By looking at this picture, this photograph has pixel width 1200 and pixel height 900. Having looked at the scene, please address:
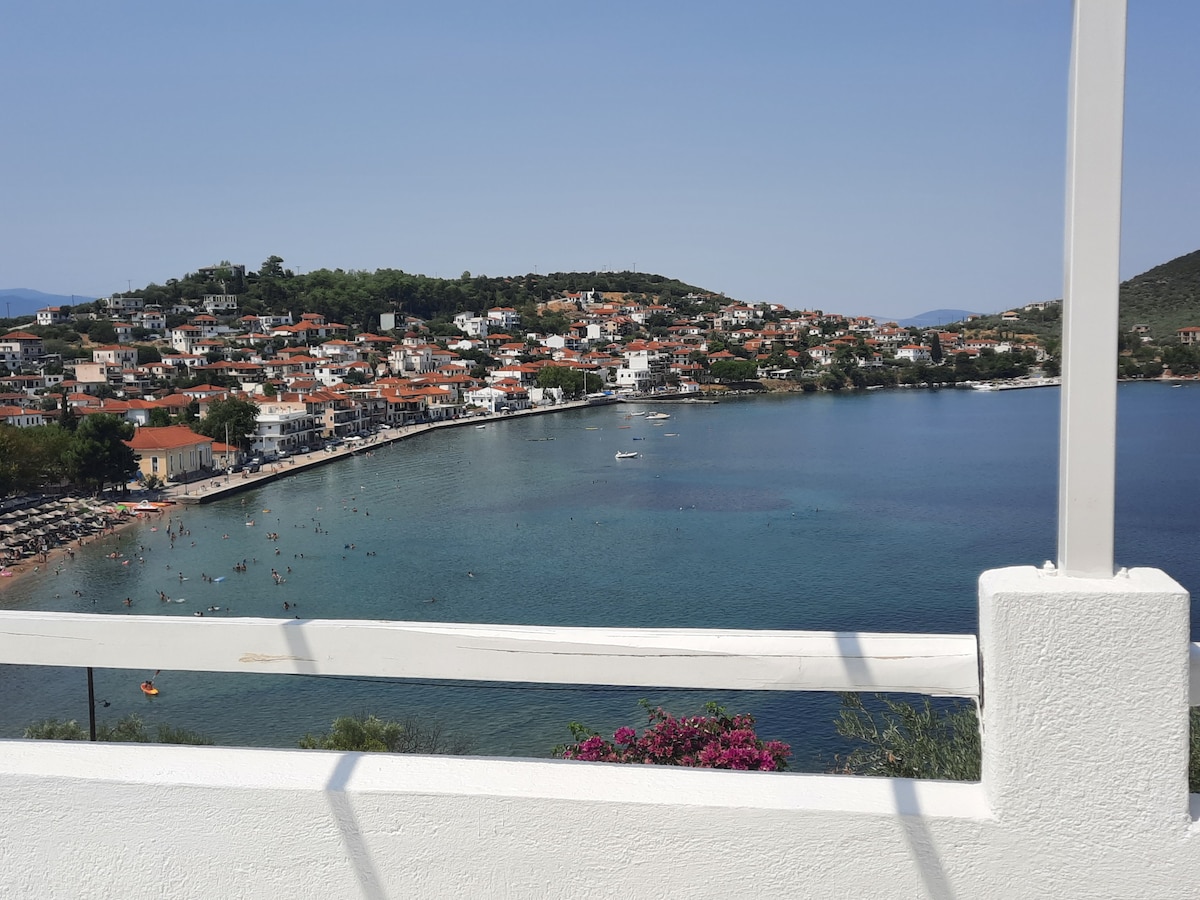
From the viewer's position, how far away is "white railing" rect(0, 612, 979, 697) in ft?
2.87

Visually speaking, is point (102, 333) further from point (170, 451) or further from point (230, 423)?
point (170, 451)

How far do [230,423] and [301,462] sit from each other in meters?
2.27

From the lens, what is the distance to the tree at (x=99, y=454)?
22.9 metres

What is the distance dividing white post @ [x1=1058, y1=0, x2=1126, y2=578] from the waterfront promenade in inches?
986

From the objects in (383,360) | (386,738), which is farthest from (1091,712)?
(383,360)

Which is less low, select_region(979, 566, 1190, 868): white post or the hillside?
the hillside

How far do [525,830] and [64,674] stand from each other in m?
11.8

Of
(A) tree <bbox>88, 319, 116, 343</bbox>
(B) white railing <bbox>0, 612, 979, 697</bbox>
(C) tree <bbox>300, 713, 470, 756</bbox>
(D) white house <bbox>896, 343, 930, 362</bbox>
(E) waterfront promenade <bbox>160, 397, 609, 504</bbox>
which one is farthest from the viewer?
(D) white house <bbox>896, 343, 930, 362</bbox>

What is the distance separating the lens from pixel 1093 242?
763 mm

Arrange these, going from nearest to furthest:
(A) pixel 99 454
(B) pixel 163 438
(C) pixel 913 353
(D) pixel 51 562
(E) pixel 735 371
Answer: (D) pixel 51 562
(A) pixel 99 454
(B) pixel 163 438
(E) pixel 735 371
(C) pixel 913 353

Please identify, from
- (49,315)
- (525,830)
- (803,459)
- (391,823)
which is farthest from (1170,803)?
(49,315)

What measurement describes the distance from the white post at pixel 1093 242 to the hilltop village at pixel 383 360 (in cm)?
2695

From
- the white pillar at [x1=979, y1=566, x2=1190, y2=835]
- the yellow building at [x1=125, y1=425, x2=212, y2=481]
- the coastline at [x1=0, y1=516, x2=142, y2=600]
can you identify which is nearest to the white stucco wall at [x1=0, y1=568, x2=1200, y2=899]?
the white pillar at [x1=979, y1=566, x2=1190, y2=835]

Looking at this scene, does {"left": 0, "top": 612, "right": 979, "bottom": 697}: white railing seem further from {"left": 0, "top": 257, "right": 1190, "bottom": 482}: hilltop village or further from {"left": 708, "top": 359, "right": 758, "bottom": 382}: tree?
{"left": 708, "top": 359, "right": 758, "bottom": 382}: tree
